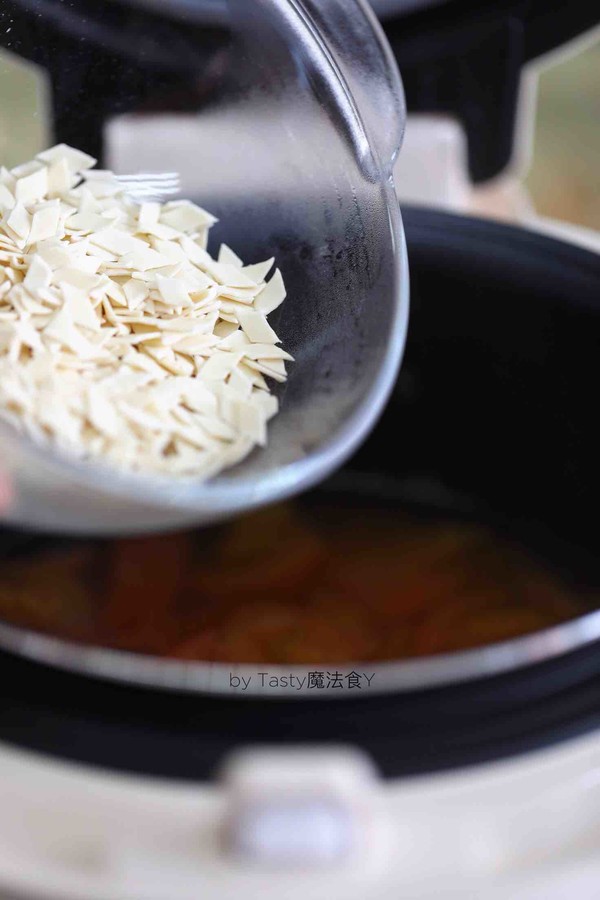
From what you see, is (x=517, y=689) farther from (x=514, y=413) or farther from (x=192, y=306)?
(x=514, y=413)

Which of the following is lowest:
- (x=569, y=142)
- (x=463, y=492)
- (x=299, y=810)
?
(x=569, y=142)

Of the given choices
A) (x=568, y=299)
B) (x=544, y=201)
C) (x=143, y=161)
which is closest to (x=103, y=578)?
(x=143, y=161)

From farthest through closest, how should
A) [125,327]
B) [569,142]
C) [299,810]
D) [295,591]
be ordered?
[569,142], [295,591], [125,327], [299,810]

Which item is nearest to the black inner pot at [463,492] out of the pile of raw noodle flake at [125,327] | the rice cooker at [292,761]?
the rice cooker at [292,761]

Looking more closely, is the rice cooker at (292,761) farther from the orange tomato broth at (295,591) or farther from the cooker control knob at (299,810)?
the orange tomato broth at (295,591)

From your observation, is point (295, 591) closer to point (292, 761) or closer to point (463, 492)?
point (463, 492)

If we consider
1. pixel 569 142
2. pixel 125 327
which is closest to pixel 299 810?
pixel 125 327
